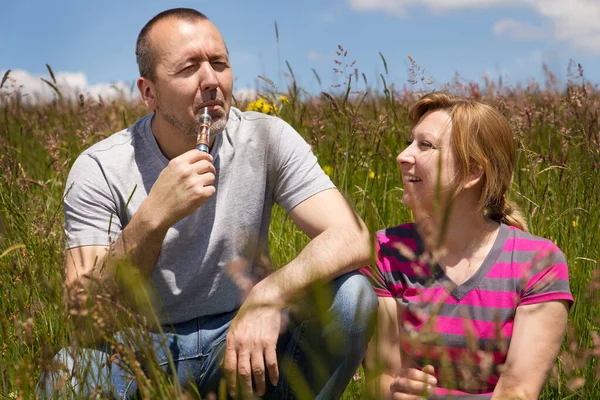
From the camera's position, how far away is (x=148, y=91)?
2656 mm

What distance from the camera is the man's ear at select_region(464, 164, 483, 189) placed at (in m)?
2.13

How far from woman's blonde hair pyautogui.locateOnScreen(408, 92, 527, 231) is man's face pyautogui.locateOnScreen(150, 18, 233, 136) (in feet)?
2.36

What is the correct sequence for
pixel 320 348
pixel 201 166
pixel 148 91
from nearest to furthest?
pixel 201 166, pixel 320 348, pixel 148 91

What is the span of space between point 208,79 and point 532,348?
1391 millimetres

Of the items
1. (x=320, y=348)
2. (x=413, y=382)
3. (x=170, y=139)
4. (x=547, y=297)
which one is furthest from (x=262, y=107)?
(x=413, y=382)

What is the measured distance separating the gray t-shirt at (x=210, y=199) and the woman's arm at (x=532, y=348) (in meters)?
0.84

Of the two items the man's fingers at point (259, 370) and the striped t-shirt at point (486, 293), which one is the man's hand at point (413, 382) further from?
the man's fingers at point (259, 370)

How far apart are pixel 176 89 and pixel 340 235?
823 millimetres

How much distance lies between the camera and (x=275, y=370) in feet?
6.70

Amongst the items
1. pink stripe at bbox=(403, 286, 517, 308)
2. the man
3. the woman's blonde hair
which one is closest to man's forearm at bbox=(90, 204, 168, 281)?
the man

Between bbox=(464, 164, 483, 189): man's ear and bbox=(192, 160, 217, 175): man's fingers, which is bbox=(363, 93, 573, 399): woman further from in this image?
bbox=(192, 160, 217, 175): man's fingers

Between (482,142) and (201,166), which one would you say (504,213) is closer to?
(482,142)

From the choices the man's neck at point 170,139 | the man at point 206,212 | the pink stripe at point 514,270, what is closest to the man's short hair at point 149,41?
the man at point 206,212

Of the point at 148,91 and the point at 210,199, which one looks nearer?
the point at 210,199
